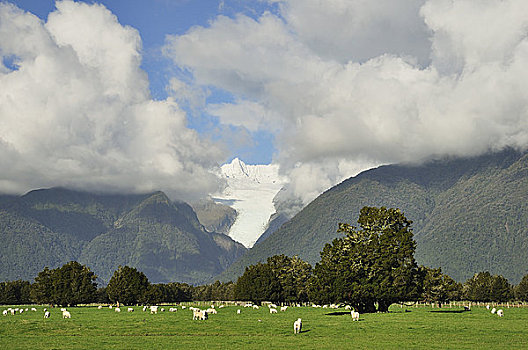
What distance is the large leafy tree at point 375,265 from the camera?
91.4 m

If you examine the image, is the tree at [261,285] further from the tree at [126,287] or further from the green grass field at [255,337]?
the green grass field at [255,337]

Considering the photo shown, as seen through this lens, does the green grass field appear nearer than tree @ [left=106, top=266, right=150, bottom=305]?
Yes

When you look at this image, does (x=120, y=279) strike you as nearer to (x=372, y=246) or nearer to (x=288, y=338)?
(x=372, y=246)

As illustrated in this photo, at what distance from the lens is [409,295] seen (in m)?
91.7

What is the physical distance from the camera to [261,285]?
7077 inches

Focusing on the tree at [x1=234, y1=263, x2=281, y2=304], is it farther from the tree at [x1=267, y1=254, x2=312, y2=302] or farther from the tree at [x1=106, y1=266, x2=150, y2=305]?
the tree at [x1=106, y1=266, x2=150, y2=305]

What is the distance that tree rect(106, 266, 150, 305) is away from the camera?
16650cm

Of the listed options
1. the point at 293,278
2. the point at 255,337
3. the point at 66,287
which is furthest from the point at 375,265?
the point at 66,287

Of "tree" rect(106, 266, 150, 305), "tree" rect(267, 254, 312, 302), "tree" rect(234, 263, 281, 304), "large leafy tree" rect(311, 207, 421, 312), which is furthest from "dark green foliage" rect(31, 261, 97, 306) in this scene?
"large leafy tree" rect(311, 207, 421, 312)

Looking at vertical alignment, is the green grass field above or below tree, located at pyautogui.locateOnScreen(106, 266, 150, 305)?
below

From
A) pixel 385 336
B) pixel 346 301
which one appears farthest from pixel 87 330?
pixel 346 301

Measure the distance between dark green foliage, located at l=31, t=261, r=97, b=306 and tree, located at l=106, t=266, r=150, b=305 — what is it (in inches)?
279

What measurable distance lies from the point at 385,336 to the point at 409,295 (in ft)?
134

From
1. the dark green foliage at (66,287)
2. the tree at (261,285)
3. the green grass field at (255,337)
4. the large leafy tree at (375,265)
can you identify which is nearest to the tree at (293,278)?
the tree at (261,285)
